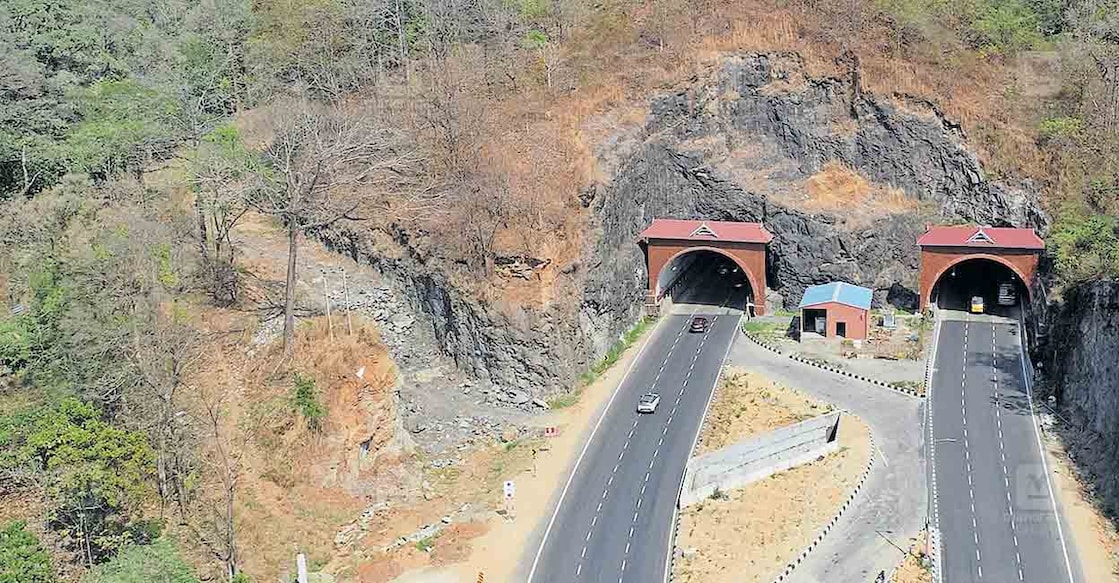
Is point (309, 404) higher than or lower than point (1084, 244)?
lower

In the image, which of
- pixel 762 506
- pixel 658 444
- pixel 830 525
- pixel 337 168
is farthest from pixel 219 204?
pixel 830 525

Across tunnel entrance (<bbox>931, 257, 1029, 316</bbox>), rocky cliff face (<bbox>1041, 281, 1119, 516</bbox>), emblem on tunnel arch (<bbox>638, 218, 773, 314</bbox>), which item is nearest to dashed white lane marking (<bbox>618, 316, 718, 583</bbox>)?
emblem on tunnel arch (<bbox>638, 218, 773, 314</bbox>)

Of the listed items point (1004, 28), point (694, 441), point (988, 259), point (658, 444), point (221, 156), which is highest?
point (1004, 28)

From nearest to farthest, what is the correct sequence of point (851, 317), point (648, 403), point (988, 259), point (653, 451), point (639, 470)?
point (639, 470), point (653, 451), point (648, 403), point (851, 317), point (988, 259)

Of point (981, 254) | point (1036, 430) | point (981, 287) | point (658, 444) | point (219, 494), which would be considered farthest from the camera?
point (981, 287)

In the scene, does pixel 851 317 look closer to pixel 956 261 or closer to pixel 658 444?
pixel 956 261

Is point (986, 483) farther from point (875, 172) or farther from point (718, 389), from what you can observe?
point (875, 172)

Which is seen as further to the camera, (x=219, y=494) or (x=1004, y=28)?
(x=1004, y=28)
